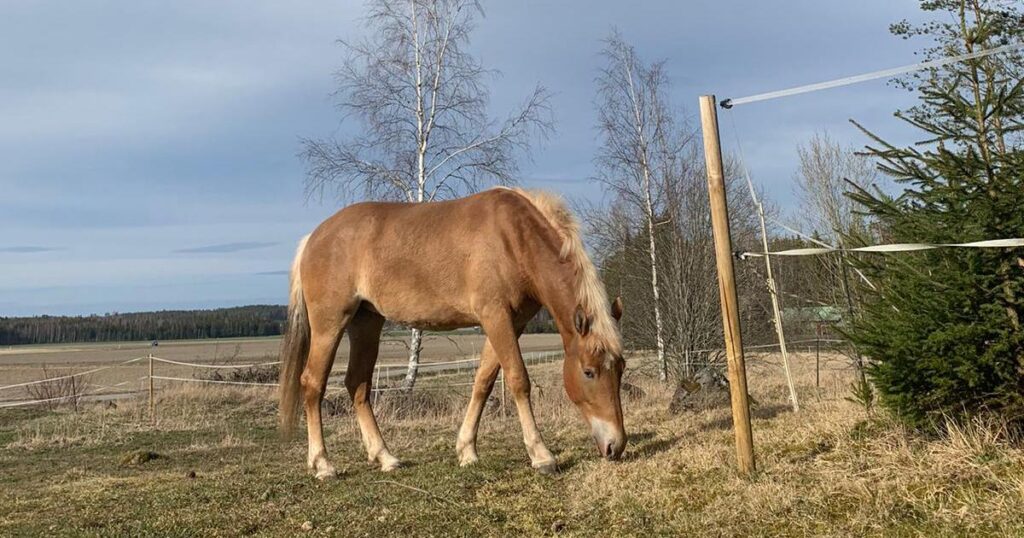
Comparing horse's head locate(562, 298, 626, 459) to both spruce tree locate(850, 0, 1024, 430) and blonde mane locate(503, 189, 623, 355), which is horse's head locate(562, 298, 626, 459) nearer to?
blonde mane locate(503, 189, 623, 355)

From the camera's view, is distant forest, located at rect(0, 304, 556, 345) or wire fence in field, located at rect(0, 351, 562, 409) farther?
distant forest, located at rect(0, 304, 556, 345)

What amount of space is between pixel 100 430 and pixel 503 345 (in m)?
9.66

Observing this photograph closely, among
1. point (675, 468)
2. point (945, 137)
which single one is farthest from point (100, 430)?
point (945, 137)

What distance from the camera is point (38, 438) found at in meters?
11.0

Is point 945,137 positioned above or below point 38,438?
above

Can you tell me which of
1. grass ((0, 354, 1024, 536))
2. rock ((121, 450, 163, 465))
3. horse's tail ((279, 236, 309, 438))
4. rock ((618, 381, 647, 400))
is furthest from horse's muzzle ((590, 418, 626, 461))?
rock ((618, 381, 647, 400))

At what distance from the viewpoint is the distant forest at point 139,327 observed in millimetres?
106188

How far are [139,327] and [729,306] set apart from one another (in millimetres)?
121662

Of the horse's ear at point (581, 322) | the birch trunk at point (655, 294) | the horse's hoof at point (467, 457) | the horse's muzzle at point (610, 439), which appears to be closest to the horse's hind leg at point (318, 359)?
the horse's hoof at point (467, 457)

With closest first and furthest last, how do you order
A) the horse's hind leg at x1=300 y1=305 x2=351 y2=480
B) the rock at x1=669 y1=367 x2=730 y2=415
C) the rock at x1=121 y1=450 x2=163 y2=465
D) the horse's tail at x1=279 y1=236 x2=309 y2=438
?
the horse's hind leg at x1=300 y1=305 x2=351 y2=480 → the horse's tail at x1=279 y1=236 x2=309 y2=438 → the rock at x1=121 y1=450 x2=163 y2=465 → the rock at x1=669 y1=367 x2=730 y2=415

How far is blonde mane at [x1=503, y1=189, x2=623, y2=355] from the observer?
5.07 meters

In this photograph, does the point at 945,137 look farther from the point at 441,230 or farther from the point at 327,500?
the point at 327,500

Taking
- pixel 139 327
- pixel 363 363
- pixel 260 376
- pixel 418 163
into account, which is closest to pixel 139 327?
pixel 139 327

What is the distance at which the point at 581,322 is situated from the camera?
16.8 ft
